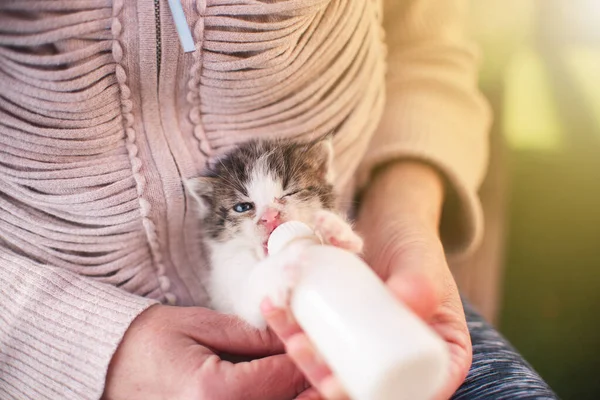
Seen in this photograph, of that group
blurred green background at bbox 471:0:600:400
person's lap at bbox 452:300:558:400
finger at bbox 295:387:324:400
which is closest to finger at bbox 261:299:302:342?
finger at bbox 295:387:324:400

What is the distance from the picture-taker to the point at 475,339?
0.91 m

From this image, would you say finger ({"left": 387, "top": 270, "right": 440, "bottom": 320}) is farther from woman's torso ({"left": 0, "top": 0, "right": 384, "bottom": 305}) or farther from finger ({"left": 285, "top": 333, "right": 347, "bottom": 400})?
woman's torso ({"left": 0, "top": 0, "right": 384, "bottom": 305})

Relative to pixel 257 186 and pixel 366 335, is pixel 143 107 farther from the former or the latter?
pixel 366 335

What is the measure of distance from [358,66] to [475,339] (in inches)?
19.7

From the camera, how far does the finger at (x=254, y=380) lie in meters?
0.68

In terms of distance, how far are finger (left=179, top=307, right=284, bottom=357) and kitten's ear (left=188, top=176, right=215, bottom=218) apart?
201 mm

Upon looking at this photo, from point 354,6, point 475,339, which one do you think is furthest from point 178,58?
point 475,339

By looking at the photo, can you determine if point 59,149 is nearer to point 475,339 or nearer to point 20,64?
point 20,64

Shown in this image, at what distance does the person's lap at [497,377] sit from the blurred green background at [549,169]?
66 cm

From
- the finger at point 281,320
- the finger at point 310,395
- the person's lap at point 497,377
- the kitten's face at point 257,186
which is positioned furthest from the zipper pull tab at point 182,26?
the person's lap at point 497,377

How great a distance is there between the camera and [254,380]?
694 millimetres

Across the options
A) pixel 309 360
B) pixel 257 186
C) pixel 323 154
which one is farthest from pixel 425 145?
pixel 309 360

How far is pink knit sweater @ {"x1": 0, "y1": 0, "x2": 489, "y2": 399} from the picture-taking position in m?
0.72

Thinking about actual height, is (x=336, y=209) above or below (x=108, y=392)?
above
